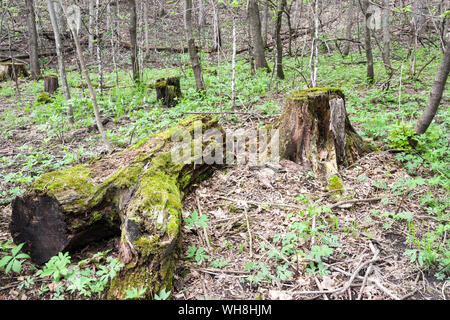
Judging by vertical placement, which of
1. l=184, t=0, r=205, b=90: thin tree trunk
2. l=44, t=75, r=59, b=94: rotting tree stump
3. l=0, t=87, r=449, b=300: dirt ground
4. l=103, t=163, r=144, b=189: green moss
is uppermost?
l=184, t=0, r=205, b=90: thin tree trunk

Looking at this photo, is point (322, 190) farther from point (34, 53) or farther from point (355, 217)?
point (34, 53)

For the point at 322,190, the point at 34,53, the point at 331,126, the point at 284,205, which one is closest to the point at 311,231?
the point at 284,205

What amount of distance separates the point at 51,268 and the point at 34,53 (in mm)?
13531

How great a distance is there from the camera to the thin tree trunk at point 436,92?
4.04 m

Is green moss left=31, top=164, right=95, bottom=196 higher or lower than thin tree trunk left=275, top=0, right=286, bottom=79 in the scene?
lower

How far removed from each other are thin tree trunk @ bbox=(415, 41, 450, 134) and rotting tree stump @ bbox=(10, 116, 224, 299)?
4.07 metres

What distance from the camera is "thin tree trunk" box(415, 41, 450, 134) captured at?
404cm

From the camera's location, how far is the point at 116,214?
9.88 ft

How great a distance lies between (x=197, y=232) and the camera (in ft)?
10.5

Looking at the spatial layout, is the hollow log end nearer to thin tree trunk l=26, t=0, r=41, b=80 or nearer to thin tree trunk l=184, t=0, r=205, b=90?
thin tree trunk l=184, t=0, r=205, b=90

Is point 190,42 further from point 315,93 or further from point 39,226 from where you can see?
point 39,226

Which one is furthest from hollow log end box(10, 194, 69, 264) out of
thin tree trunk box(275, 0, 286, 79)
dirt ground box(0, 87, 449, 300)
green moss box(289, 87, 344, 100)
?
thin tree trunk box(275, 0, 286, 79)

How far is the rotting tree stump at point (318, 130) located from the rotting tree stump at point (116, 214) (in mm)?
2115

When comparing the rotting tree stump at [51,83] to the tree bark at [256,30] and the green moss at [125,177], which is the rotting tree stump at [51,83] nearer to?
the tree bark at [256,30]
